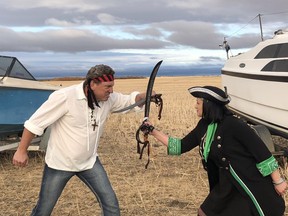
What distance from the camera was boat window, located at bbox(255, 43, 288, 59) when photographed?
686cm

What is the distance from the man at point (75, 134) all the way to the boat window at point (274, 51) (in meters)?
4.02

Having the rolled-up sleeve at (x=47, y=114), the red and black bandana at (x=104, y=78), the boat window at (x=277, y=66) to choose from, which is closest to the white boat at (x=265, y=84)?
the boat window at (x=277, y=66)

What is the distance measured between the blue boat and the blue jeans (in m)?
3.68

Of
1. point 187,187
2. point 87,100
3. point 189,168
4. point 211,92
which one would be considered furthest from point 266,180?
point 189,168

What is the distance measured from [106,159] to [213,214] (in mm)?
4723

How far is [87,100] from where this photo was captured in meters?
3.60

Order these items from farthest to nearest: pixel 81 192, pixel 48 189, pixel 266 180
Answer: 1. pixel 81 192
2. pixel 48 189
3. pixel 266 180

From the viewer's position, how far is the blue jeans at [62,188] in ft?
11.8

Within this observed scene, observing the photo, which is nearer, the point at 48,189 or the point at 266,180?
the point at 266,180

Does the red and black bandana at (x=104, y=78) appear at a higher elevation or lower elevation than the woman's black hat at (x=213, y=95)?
higher

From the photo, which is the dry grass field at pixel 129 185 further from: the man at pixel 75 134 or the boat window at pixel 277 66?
the boat window at pixel 277 66

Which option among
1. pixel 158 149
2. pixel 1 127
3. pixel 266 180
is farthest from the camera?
pixel 158 149

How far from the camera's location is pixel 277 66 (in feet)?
21.9

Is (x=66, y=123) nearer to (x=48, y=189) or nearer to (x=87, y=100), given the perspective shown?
(x=87, y=100)
